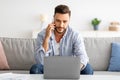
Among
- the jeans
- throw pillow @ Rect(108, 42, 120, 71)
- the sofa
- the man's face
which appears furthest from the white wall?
the jeans

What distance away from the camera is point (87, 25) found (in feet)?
18.9

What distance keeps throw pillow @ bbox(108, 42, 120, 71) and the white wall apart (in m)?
2.53

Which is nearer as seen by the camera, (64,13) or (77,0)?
(64,13)

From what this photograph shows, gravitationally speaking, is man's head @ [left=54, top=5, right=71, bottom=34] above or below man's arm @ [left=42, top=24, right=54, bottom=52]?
above

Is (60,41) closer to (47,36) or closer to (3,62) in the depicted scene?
(47,36)

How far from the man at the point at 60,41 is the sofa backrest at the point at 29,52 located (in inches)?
22.2

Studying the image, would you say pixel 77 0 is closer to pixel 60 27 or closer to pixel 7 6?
pixel 7 6

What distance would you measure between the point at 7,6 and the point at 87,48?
2813 mm

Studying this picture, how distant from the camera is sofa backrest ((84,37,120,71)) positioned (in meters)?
3.24

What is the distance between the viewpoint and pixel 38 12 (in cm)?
567

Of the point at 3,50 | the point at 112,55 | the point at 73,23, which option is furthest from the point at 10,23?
the point at 112,55

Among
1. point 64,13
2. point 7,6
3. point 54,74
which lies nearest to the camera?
point 54,74

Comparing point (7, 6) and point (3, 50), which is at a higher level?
point (7, 6)

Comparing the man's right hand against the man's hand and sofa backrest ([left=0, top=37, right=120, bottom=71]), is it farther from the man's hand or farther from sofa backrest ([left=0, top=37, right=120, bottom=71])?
sofa backrest ([left=0, top=37, right=120, bottom=71])
